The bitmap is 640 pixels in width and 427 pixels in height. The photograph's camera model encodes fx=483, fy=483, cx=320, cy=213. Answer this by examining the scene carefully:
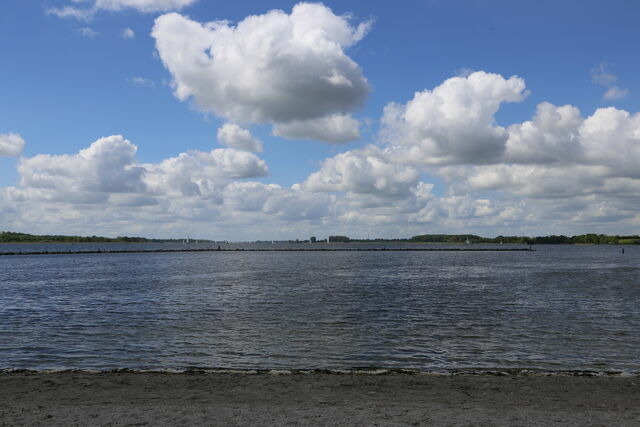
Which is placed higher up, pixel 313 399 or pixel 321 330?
pixel 313 399

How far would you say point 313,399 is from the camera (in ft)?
51.0

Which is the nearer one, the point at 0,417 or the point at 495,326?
the point at 0,417

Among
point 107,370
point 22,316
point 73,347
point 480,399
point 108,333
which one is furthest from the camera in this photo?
point 22,316

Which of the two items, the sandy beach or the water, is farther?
the water

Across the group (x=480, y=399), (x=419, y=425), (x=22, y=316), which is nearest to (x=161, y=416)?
(x=419, y=425)

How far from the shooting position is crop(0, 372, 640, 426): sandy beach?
1350cm

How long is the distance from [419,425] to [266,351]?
13.2m

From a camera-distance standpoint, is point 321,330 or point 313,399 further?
point 321,330

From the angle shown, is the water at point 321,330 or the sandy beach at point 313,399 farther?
the water at point 321,330

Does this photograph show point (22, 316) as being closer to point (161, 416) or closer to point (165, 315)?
point (165, 315)

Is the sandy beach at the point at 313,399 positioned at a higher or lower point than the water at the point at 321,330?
higher

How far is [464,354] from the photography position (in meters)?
24.4

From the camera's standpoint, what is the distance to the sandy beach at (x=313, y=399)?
13.5 metres

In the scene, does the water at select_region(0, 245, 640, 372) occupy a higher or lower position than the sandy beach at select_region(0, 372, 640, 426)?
lower
